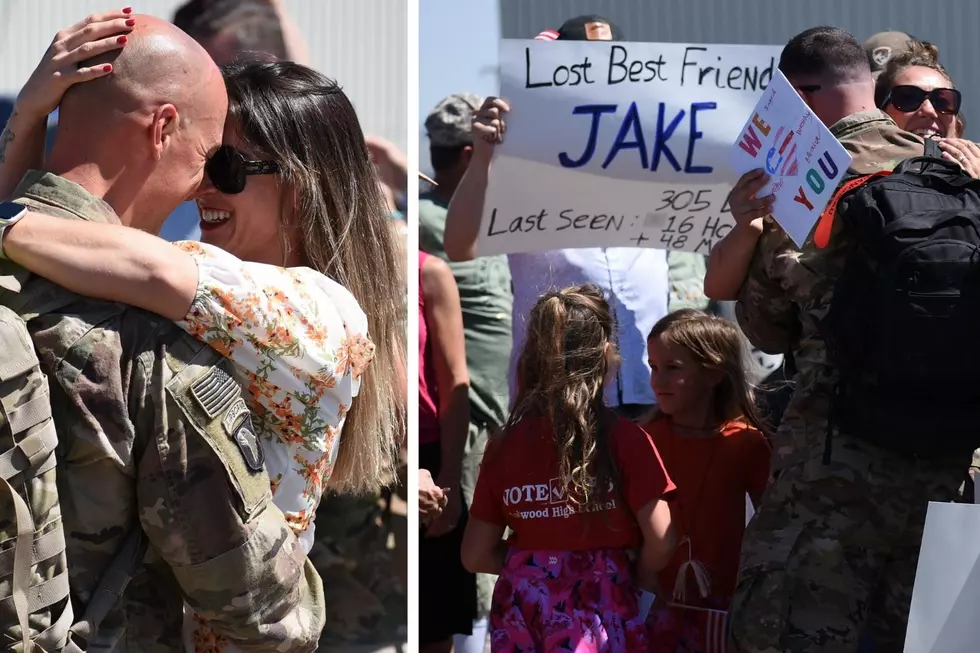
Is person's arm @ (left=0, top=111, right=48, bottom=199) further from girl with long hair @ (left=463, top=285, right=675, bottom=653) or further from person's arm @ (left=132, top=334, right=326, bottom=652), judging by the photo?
girl with long hair @ (left=463, top=285, right=675, bottom=653)

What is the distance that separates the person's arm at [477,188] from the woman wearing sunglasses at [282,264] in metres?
1.10

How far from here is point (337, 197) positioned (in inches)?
103

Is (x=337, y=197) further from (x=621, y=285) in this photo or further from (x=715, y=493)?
(x=621, y=285)

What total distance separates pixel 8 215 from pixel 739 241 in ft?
6.68

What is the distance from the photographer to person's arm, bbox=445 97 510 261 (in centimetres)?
413

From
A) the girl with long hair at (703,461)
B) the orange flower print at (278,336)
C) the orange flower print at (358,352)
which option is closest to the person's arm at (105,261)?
the orange flower print at (278,336)

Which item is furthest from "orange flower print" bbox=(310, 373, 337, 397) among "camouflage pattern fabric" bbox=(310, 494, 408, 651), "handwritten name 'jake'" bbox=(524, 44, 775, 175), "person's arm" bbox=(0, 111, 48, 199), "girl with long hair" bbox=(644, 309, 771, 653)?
"handwritten name 'jake'" bbox=(524, 44, 775, 175)

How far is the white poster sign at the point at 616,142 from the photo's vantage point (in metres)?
4.16

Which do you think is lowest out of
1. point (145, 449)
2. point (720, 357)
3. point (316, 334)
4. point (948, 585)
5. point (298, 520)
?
point (948, 585)

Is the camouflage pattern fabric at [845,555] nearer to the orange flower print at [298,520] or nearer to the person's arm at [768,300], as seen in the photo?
the person's arm at [768,300]

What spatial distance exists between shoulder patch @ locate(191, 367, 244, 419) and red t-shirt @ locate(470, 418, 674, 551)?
1644mm

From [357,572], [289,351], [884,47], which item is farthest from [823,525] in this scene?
[884,47]

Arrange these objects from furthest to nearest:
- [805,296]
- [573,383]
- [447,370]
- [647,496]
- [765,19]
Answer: [765,19], [447,370], [573,383], [647,496], [805,296]

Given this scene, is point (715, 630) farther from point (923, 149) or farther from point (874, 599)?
point (923, 149)
